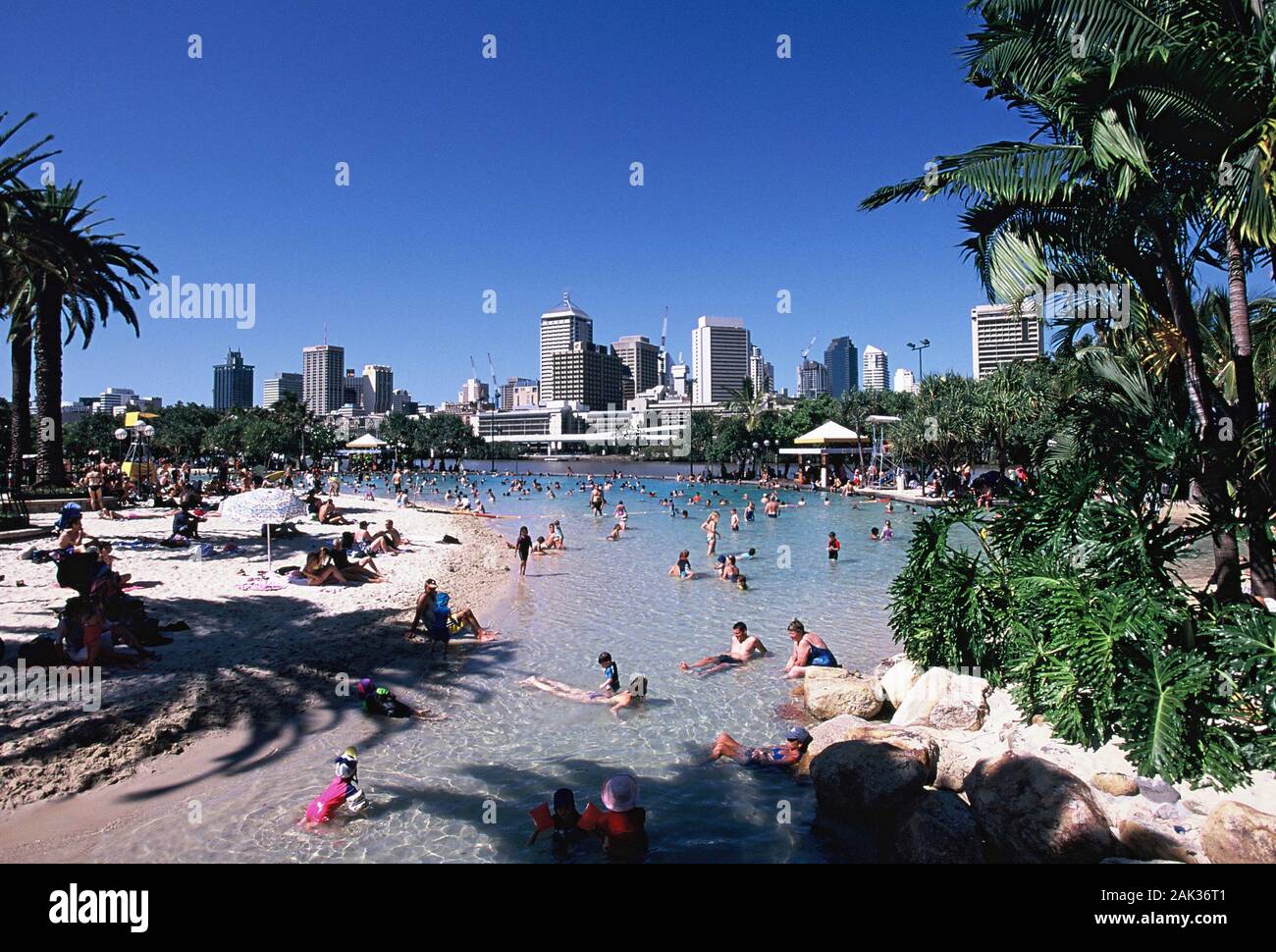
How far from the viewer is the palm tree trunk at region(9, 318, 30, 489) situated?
83.1 ft

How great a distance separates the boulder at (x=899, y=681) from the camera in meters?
9.78

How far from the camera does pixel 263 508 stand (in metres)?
18.0

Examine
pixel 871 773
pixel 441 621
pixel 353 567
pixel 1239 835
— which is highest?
pixel 353 567

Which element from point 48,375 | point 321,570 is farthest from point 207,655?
point 48,375

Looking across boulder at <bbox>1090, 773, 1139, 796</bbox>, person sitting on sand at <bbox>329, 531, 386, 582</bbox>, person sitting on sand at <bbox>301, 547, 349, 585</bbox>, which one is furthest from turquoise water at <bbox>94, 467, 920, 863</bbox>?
person sitting on sand at <bbox>301, 547, 349, 585</bbox>

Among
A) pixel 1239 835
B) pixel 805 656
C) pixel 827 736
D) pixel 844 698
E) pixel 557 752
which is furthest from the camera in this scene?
pixel 805 656

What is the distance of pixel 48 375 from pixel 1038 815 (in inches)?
1268

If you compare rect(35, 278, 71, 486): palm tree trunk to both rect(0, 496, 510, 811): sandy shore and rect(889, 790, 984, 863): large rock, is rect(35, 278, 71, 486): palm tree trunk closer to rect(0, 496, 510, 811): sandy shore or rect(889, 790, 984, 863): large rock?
rect(0, 496, 510, 811): sandy shore

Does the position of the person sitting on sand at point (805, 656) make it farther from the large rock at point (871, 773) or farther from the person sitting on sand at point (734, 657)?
the large rock at point (871, 773)

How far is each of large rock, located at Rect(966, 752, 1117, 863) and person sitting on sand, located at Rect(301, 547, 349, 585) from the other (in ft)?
50.1

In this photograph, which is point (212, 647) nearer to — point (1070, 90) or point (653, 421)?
point (1070, 90)

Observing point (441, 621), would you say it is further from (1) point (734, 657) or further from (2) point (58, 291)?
(2) point (58, 291)

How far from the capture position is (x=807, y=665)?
1173cm
